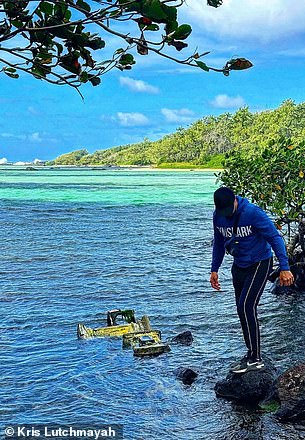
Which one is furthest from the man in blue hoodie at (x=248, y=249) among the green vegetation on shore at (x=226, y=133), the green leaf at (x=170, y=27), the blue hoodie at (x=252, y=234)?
the green vegetation on shore at (x=226, y=133)

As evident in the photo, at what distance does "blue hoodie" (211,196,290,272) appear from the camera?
767 cm

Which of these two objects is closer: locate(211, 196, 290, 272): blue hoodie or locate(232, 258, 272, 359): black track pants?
locate(211, 196, 290, 272): blue hoodie

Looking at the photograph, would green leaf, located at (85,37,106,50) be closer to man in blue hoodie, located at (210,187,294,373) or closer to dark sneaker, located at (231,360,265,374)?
man in blue hoodie, located at (210,187,294,373)

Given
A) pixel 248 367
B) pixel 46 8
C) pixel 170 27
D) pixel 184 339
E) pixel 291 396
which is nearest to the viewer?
pixel 170 27

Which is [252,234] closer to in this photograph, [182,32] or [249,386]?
[249,386]

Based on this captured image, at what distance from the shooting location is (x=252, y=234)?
7.78 m

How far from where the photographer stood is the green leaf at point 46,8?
3287mm

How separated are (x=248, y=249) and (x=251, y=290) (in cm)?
50

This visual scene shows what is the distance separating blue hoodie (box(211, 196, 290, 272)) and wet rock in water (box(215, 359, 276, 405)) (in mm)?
1409

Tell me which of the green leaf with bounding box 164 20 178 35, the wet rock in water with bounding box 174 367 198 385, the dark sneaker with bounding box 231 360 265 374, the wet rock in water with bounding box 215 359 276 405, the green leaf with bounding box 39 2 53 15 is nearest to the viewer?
the green leaf with bounding box 164 20 178 35

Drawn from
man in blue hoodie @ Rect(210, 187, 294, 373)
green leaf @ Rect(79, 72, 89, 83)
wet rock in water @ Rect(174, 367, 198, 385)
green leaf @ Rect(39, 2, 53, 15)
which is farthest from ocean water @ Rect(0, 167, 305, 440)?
green leaf @ Rect(39, 2, 53, 15)

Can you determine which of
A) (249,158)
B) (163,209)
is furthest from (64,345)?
(163,209)

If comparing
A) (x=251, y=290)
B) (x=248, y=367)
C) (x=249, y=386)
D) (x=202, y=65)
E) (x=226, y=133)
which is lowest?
(x=249, y=386)

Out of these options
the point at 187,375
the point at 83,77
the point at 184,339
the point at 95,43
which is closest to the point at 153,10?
the point at 95,43
